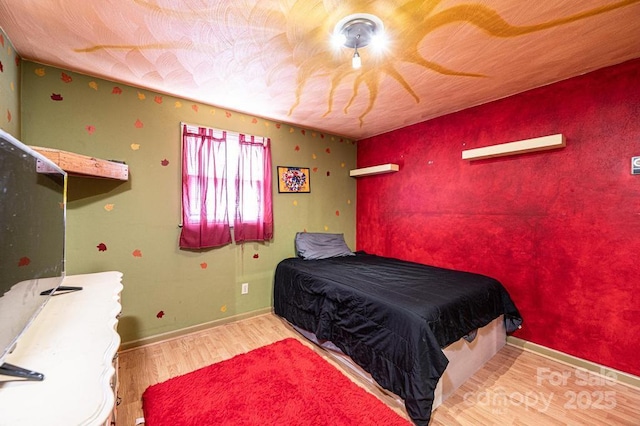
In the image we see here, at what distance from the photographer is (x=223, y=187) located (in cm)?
279

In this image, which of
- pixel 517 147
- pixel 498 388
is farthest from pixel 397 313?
pixel 517 147

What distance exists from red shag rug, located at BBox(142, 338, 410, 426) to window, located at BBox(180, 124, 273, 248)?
1.24 m

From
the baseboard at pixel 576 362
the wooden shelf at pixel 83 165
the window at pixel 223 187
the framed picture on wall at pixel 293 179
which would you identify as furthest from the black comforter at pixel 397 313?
the wooden shelf at pixel 83 165

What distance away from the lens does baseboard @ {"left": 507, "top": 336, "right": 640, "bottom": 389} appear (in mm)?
1915

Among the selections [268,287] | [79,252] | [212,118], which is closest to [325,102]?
[212,118]

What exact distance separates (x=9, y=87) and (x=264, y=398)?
8.70ft

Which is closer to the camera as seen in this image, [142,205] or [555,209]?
[555,209]

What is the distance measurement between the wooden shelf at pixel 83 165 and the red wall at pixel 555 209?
308 cm

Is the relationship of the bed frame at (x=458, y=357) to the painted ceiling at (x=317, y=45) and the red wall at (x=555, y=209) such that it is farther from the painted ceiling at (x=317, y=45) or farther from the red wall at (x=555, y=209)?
the painted ceiling at (x=317, y=45)

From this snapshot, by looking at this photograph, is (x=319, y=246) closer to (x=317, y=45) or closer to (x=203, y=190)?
(x=203, y=190)

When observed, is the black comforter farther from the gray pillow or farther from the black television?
the black television

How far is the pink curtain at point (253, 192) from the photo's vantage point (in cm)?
290

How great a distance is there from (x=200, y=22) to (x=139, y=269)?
2.08 metres

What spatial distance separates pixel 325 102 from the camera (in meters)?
2.63
